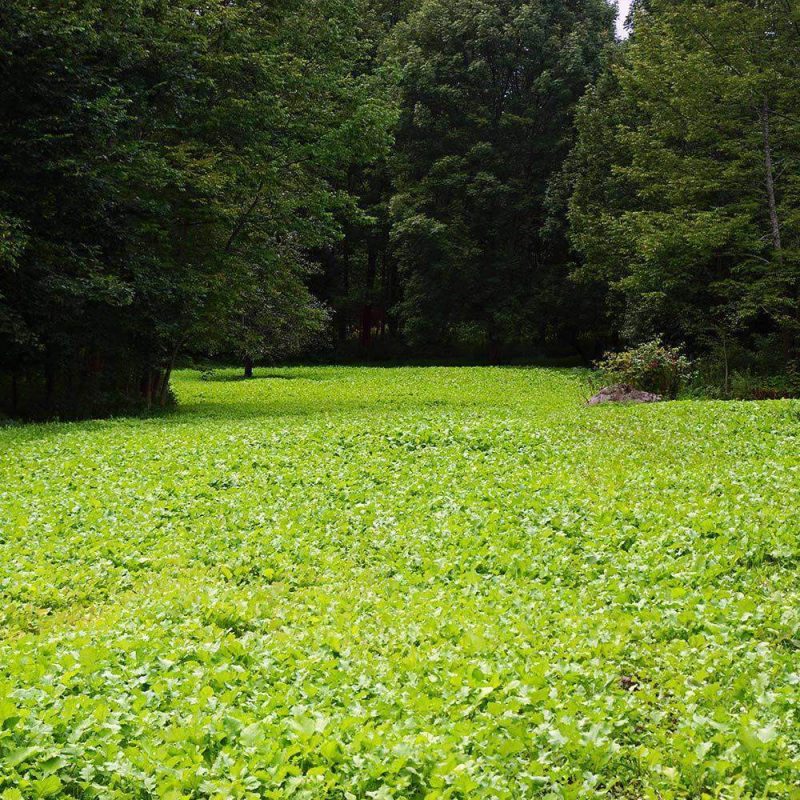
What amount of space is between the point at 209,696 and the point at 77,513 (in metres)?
5.49

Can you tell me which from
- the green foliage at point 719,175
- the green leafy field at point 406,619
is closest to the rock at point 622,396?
the green foliage at point 719,175

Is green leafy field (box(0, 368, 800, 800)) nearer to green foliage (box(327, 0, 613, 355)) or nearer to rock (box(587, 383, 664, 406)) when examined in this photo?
rock (box(587, 383, 664, 406))

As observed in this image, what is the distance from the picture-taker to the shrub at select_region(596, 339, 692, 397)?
819 inches

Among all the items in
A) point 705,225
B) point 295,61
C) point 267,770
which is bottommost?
point 267,770

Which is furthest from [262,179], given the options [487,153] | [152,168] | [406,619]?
[487,153]

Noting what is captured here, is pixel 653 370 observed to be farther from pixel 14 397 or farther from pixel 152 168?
pixel 14 397

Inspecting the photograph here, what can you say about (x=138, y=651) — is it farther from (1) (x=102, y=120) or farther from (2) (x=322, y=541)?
(1) (x=102, y=120)

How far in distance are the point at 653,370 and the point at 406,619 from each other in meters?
16.9

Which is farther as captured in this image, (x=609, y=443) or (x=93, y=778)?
(x=609, y=443)

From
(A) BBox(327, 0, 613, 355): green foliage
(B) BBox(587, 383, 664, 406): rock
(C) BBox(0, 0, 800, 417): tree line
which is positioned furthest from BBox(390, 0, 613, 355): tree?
(B) BBox(587, 383, 664, 406): rock

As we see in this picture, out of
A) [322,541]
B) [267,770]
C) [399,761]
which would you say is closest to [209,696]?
[267,770]

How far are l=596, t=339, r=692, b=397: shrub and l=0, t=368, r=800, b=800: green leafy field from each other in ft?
26.9

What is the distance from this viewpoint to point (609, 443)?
12.2 m

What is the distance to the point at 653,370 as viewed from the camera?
828 inches
